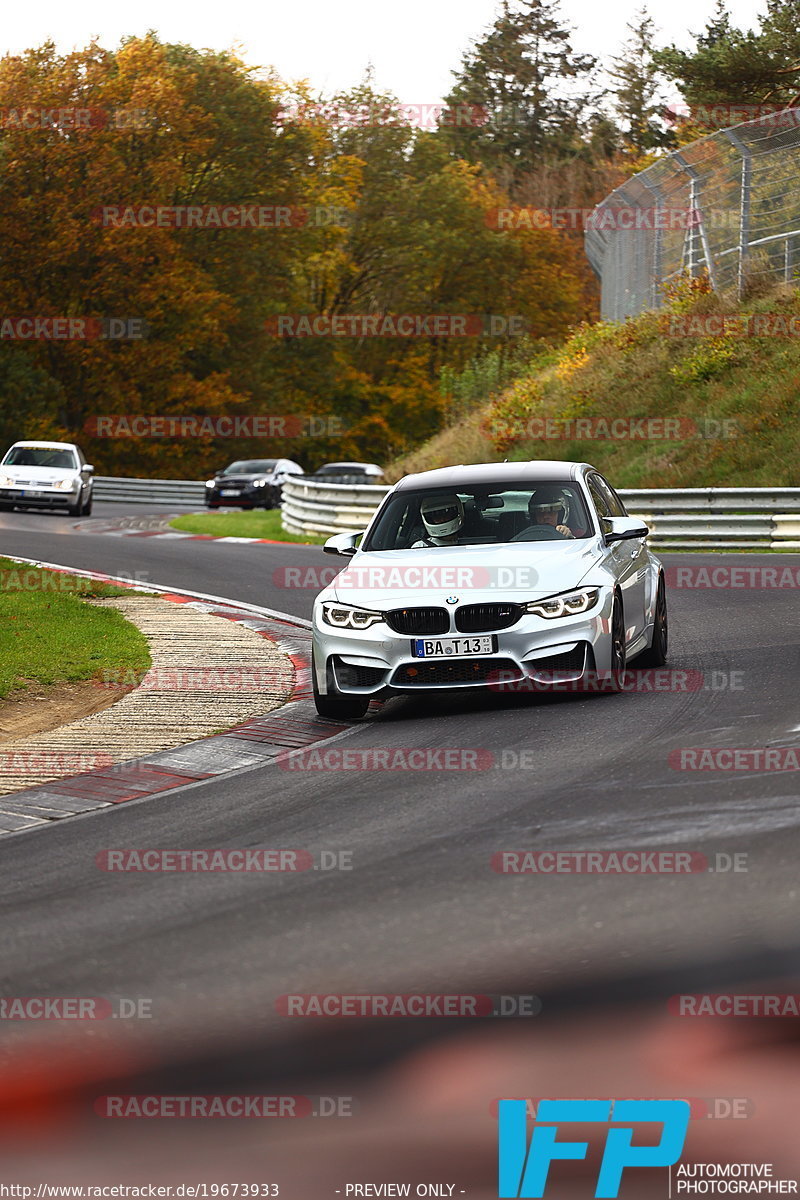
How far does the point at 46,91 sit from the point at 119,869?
54160 millimetres

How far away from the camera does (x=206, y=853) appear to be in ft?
22.4

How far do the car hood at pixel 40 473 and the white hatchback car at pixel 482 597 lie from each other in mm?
25788

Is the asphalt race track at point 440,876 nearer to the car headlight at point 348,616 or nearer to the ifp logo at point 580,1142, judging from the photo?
the car headlight at point 348,616

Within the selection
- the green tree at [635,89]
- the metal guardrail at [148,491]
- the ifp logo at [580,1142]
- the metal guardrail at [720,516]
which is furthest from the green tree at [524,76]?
the ifp logo at [580,1142]

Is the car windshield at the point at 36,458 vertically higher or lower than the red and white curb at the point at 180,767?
higher

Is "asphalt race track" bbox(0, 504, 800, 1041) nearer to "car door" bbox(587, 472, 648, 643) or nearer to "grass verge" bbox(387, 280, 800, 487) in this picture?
"car door" bbox(587, 472, 648, 643)

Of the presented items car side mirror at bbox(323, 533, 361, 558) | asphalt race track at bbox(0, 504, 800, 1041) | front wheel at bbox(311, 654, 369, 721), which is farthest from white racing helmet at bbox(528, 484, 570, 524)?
front wheel at bbox(311, 654, 369, 721)

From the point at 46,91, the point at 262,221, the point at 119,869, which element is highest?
the point at 46,91

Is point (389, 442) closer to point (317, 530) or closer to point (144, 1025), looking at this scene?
point (317, 530)

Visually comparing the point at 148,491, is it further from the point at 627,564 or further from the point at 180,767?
the point at 180,767

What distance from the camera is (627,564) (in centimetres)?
1109

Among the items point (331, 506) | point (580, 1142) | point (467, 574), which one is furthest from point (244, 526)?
point (580, 1142)

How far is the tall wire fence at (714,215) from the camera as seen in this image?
27.9 metres

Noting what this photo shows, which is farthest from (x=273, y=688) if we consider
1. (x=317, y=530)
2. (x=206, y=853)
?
(x=317, y=530)
